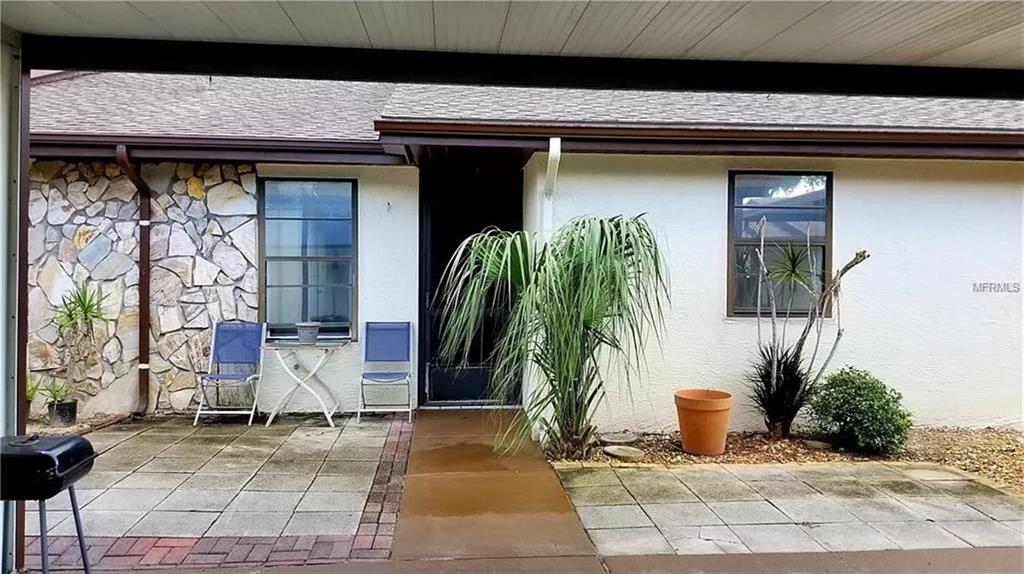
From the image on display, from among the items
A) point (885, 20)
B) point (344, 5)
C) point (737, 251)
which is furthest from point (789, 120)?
point (344, 5)

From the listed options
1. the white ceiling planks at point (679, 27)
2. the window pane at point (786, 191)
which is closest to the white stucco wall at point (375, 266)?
the window pane at point (786, 191)

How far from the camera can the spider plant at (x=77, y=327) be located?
5387mm

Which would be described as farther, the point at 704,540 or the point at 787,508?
the point at 787,508

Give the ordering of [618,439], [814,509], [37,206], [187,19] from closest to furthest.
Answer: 1. [187,19]
2. [814,509]
3. [618,439]
4. [37,206]

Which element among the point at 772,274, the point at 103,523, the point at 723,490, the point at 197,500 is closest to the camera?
the point at 103,523

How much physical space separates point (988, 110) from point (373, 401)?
20.0ft

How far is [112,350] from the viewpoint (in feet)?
18.4

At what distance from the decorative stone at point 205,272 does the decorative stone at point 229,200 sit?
1.49 feet

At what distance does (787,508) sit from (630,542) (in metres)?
1.03

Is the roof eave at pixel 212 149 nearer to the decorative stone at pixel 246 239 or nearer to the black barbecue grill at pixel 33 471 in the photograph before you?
the decorative stone at pixel 246 239

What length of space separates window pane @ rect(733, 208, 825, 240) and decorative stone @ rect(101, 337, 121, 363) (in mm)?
5387

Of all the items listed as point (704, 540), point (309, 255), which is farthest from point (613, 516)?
point (309, 255)

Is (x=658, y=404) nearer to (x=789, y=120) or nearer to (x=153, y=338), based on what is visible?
(x=789, y=120)

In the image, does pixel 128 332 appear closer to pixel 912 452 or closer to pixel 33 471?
pixel 33 471
